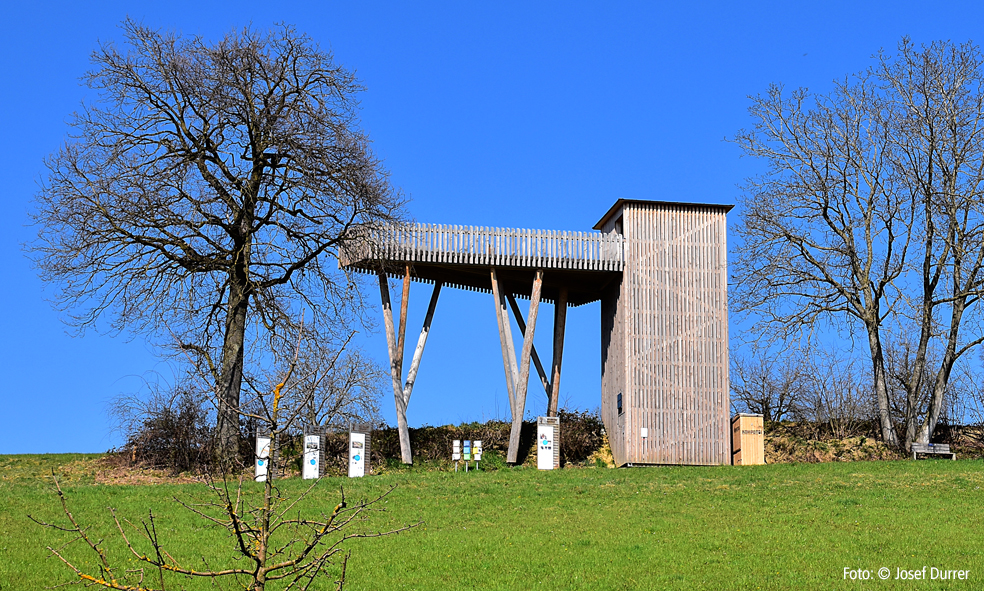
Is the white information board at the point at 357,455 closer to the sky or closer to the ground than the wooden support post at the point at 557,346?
Answer: closer to the ground

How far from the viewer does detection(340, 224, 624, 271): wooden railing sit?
24.2 meters

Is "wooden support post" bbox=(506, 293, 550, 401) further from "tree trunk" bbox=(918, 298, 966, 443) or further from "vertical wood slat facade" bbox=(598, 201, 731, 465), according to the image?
"tree trunk" bbox=(918, 298, 966, 443)

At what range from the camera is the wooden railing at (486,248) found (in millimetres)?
24156

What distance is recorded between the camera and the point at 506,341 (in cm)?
2494

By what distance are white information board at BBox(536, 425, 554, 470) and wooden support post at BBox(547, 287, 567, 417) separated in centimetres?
227

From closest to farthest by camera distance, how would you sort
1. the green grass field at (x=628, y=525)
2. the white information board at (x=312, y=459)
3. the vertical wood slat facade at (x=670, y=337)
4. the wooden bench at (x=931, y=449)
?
the green grass field at (x=628, y=525) → the white information board at (x=312, y=459) → the wooden bench at (x=931, y=449) → the vertical wood slat facade at (x=670, y=337)

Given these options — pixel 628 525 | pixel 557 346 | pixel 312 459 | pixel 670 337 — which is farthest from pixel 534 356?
pixel 628 525

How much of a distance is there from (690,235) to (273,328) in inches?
411

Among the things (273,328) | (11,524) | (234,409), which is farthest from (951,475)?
(234,409)

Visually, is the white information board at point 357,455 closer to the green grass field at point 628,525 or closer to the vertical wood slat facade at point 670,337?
the green grass field at point 628,525

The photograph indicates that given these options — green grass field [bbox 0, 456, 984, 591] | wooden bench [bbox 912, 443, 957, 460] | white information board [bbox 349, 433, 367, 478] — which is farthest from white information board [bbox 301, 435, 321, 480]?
wooden bench [bbox 912, 443, 957, 460]

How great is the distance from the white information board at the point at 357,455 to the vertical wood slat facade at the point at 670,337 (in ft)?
20.6

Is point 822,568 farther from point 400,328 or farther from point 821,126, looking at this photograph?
point 821,126

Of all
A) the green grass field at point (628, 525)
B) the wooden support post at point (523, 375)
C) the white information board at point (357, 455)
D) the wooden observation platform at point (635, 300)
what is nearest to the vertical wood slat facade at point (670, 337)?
the wooden observation platform at point (635, 300)
